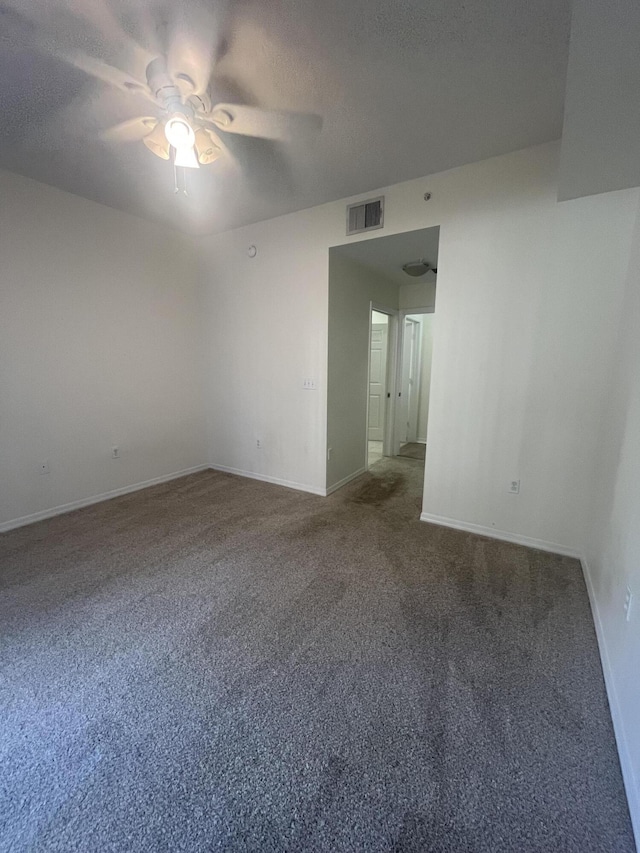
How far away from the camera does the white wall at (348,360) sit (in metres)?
3.52

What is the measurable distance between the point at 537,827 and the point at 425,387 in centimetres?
542

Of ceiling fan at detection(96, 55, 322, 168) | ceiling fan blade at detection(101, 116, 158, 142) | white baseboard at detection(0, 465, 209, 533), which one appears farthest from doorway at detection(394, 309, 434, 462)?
ceiling fan blade at detection(101, 116, 158, 142)

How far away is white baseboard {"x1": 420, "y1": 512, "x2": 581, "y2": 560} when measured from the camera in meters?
2.52

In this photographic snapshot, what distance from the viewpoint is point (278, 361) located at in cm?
381

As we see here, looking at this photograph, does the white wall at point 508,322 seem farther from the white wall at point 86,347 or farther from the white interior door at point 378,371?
the white interior door at point 378,371

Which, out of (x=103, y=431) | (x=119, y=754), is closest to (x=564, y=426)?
(x=119, y=754)

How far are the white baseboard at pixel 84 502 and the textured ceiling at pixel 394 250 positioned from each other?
3.19 metres

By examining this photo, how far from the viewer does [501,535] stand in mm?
2740

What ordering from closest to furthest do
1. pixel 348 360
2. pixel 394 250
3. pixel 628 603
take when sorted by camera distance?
pixel 628 603 < pixel 394 250 < pixel 348 360

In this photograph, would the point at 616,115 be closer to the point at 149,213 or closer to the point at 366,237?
the point at 366,237

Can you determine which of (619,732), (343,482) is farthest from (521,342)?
(343,482)

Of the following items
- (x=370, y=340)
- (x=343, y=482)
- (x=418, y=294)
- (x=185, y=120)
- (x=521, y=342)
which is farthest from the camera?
(x=418, y=294)

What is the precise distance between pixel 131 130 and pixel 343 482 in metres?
3.47

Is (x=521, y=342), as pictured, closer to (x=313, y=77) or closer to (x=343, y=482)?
(x=313, y=77)
